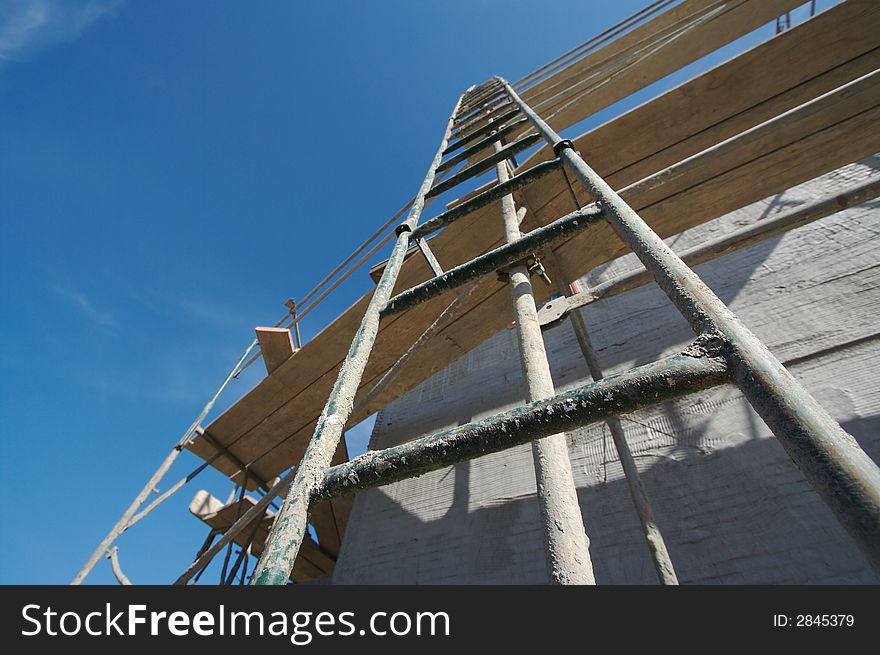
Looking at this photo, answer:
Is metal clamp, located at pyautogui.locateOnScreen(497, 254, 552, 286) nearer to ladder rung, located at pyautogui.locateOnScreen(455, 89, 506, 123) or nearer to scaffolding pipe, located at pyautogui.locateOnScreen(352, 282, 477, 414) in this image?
scaffolding pipe, located at pyautogui.locateOnScreen(352, 282, 477, 414)

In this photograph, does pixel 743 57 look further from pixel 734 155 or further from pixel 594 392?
pixel 594 392

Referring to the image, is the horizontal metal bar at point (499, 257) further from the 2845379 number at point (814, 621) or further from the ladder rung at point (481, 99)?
the ladder rung at point (481, 99)

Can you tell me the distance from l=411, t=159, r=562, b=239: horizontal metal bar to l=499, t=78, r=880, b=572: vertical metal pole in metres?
1.04

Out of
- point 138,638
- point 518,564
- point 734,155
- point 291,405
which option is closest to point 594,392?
point 138,638

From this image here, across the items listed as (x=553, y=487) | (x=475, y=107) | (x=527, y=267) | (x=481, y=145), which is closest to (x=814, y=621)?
(x=553, y=487)

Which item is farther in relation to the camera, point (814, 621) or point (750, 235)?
point (750, 235)

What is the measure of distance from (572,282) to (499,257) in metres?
2.14

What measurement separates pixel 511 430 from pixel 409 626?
0.49 metres

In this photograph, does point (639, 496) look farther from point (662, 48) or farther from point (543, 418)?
point (662, 48)

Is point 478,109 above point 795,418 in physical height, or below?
above

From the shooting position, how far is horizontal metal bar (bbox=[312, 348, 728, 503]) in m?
0.78

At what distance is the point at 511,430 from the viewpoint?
2.80ft

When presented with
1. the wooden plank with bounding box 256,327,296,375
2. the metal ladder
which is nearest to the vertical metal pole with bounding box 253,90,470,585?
the metal ladder

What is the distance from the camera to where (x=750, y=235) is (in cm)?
227
